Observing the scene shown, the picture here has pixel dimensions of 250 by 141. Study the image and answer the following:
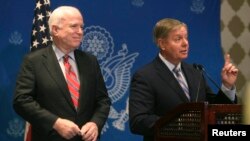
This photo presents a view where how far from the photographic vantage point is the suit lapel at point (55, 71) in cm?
272

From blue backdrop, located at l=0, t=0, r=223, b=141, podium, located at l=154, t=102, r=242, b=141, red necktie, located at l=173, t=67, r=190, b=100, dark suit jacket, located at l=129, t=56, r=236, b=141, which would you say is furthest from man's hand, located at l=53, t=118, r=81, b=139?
blue backdrop, located at l=0, t=0, r=223, b=141

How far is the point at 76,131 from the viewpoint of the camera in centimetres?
260

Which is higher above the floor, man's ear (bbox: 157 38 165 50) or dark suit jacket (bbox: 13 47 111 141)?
man's ear (bbox: 157 38 165 50)

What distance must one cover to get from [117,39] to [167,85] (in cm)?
214

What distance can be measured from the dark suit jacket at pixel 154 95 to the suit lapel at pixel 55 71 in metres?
0.37

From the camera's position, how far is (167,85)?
2.83 metres

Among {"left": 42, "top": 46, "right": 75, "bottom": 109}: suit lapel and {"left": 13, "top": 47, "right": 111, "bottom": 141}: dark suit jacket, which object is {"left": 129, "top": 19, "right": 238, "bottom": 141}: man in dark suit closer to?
{"left": 13, "top": 47, "right": 111, "bottom": 141}: dark suit jacket

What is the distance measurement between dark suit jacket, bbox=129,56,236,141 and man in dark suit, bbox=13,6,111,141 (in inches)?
8.9

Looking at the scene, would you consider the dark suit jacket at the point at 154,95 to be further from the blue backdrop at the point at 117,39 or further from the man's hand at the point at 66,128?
the blue backdrop at the point at 117,39

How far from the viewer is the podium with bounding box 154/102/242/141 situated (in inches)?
82.4

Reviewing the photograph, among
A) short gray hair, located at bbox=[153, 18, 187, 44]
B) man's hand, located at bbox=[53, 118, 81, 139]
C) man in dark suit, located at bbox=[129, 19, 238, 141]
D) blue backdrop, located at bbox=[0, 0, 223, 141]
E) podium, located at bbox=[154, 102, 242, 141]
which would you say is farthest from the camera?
blue backdrop, located at bbox=[0, 0, 223, 141]

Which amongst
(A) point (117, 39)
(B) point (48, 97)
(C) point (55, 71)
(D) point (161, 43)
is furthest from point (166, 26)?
(A) point (117, 39)

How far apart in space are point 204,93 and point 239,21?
3.01 meters

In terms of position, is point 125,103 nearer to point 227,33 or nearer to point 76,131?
point 227,33
